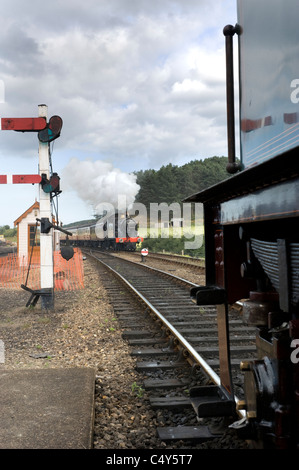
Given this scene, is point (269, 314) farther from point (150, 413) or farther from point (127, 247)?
point (127, 247)

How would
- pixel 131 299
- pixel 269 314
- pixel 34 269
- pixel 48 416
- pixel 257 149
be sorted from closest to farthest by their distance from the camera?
pixel 269 314 → pixel 257 149 → pixel 48 416 → pixel 131 299 → pixel 34 269

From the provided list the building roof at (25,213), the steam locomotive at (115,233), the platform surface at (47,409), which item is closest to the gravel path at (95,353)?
the platform surface at (47,409)

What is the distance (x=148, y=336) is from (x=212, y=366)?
5.90 feet

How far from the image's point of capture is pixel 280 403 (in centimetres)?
194

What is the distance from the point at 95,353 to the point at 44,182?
407cm

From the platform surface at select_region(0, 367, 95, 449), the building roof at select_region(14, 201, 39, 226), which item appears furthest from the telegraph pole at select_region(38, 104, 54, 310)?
the building roof at select_region(14, 201, 39, 226)

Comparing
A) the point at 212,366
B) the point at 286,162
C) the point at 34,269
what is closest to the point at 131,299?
the point at 212,366

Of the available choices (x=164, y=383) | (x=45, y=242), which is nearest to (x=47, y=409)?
(x=164, y=383)

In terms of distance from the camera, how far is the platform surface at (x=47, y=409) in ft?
9.36

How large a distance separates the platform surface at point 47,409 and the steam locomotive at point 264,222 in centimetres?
112

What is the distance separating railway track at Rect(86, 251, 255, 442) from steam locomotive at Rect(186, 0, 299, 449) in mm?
548

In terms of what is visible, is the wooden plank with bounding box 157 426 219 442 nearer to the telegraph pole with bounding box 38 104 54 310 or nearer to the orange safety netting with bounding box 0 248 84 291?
the telegraph pole with bounding box 38 104 54 310

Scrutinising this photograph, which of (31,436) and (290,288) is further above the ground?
(290,288)

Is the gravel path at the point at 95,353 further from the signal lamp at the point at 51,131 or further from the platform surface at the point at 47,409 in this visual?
the signal lamp at the point at 51,131
